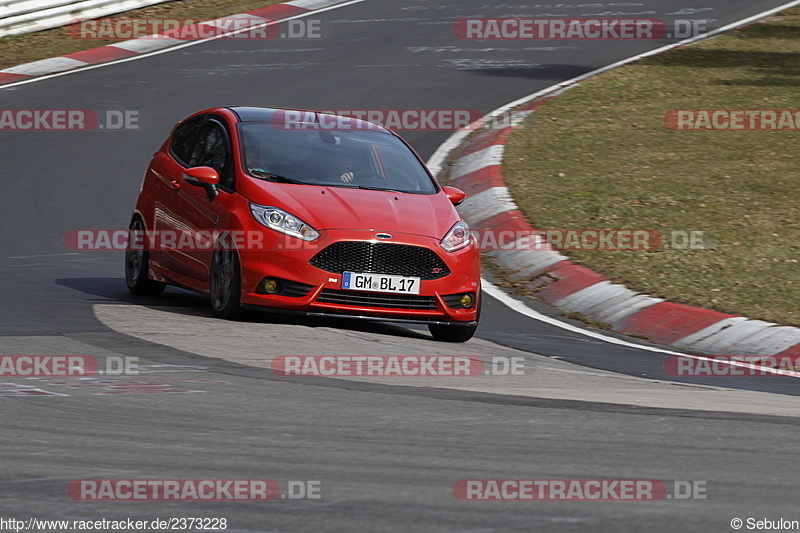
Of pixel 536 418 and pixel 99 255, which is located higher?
pixel 536 418

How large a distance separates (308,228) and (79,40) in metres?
15.8

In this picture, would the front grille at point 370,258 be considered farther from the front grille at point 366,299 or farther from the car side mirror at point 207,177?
the car side mirror at point 207,177

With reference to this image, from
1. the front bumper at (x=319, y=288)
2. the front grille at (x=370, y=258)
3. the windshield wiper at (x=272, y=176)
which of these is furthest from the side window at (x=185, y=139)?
the front grille at (x=370, y=258)

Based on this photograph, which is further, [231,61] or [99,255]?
[231,61]

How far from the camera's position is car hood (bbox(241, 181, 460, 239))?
9055 millimetres

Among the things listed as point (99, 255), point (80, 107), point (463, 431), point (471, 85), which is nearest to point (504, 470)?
point (463, 431)

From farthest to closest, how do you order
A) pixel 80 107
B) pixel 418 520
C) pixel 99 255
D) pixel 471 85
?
pixel 471 85
pixel 80 107
pixel 99 255
pixel 418 520

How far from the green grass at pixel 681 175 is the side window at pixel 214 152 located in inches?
135

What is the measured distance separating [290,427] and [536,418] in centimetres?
118

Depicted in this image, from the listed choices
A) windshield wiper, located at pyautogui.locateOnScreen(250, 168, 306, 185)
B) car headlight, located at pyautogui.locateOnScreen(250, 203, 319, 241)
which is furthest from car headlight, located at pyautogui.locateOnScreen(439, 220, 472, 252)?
windshield wiper, located at pyautogui.locateOnScreen(250, 168, 306, 185)

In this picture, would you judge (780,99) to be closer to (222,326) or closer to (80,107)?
(80,107)

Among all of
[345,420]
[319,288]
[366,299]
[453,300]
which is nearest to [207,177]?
[319,288]

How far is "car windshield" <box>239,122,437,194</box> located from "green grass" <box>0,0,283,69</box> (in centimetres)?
1255

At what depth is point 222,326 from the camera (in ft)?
29.0
